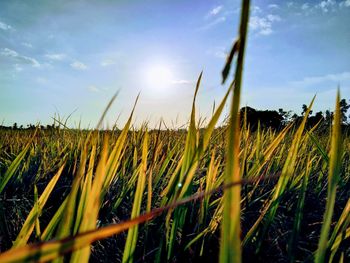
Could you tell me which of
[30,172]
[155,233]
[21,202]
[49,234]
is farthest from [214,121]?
[30,172]

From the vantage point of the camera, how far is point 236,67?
0.24 metres

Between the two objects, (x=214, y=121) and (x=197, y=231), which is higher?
(x=214, y=121)

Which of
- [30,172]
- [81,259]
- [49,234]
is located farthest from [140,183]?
[30,172]

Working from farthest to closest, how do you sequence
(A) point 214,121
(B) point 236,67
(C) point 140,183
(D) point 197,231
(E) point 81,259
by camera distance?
1. (D) point 197,231
2. (C) point 140,183
3. (A) point 214,121
4. (E) point 81,259
5. (B) point 236,67

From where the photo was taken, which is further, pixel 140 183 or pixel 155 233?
pixel 155 233

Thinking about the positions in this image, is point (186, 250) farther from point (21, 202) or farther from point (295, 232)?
point (21, 202)

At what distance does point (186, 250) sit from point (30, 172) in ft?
3.09

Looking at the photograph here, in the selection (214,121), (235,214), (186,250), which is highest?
(214,121)

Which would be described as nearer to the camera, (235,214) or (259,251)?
(235,214)

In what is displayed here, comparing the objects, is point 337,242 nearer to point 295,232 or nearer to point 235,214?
point 295,232

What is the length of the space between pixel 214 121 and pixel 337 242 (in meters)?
0.45

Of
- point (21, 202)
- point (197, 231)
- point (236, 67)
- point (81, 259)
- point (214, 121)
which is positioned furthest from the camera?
point (21, 202)

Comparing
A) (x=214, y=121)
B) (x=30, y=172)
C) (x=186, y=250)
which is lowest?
(x=186, y=250)

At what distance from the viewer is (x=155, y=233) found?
90 cm
